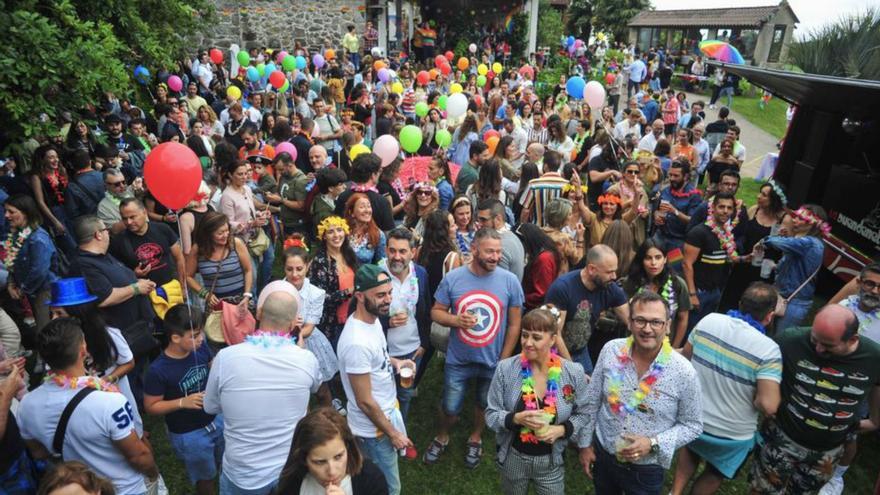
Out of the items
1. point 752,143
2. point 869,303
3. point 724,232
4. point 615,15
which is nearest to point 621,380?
point 869,303

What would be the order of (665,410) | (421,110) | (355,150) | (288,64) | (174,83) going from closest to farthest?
(665,410), (355,150), (421,110), (174,83), (288,64)

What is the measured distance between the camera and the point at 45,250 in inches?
184

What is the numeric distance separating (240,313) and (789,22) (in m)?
35.3

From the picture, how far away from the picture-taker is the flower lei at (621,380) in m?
2.93

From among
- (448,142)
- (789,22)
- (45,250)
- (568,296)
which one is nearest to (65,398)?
(45,250)

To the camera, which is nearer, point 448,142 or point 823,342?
point 823,342

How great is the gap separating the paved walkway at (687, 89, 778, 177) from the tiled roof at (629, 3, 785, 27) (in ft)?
37.1

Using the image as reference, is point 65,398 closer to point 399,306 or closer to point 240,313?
point 240,313

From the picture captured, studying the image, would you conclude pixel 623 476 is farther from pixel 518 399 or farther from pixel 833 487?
pixel 833 487

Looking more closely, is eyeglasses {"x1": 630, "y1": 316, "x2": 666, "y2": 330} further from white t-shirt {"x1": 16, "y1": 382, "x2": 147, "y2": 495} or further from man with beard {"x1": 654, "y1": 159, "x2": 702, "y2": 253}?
man with beard {"x1": 654, "y1": 159, "x2": 702, "y2": 253}

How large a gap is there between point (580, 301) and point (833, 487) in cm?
194

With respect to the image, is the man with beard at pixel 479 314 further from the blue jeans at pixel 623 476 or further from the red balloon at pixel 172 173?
the red balloon at pixel 172 173

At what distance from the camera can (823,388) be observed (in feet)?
10.4

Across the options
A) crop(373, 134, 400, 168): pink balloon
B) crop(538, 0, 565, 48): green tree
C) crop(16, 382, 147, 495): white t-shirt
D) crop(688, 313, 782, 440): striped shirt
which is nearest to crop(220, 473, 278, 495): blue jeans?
crop(16, 382, 147, 495): white t-shirt
